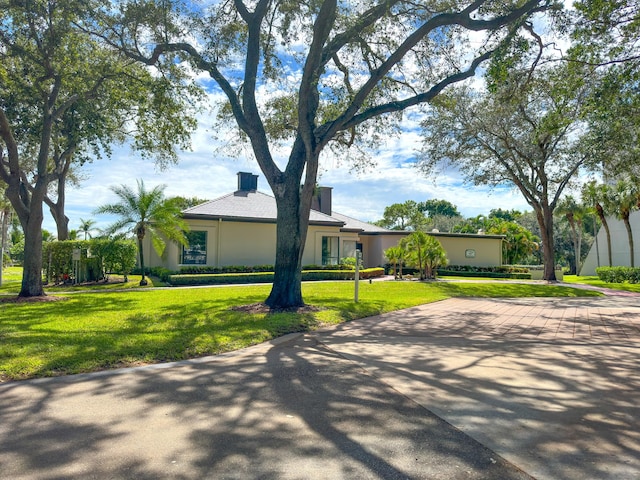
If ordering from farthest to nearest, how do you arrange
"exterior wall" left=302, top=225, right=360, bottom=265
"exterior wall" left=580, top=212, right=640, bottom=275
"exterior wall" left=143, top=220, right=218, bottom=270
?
"exterior wall" left=580, top=212, right=640, bottom=275
"exterior wall" left=302, top=225, right=360, bottom=265
"exterior wall" left=143, top=220, right=218, bottom=270

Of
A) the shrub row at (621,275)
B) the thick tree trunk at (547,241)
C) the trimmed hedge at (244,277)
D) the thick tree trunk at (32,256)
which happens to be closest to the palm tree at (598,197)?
the shrub row at (621,275)

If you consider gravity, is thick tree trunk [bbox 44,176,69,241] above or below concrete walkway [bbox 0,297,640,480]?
above

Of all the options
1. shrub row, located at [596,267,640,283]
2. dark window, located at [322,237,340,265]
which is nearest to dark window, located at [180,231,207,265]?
dark window, located at [322,237,340,265]

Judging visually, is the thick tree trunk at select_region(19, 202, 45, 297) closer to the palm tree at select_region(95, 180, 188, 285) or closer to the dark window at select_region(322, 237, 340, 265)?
the palm tree at select_region(95, 180, 188, 285)

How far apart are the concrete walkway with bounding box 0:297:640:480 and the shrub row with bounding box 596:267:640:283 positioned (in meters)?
22.8

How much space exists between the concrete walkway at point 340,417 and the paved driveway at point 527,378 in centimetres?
2

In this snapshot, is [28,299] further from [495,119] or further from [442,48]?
[495,119]

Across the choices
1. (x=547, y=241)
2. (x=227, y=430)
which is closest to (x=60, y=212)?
(x=227, y=430)

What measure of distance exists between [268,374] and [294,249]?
18.4 ft

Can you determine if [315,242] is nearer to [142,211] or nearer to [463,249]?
[142,211]

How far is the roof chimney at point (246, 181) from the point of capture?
90.7 ft

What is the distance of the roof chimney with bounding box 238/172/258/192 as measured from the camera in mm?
27641

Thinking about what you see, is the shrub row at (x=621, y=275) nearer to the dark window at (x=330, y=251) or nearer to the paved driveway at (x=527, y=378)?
the dark window at (x=330, y=251)

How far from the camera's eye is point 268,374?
4.97 m
